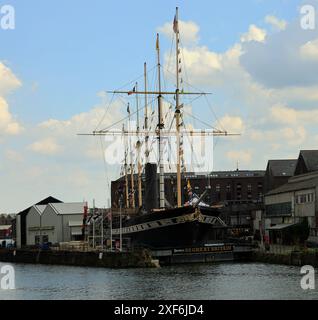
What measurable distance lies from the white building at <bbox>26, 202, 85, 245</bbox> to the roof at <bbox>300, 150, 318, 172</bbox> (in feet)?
135

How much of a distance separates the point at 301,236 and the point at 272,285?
136 ft

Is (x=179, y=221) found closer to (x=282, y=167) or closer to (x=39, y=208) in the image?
(x=39, y=208)

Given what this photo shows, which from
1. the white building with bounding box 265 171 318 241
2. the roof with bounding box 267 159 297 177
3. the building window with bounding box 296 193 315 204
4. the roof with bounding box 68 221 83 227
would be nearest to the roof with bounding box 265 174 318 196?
the white building with bounding box 265 171 318 241

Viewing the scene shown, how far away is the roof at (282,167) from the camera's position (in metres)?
159

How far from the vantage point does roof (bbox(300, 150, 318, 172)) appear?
125975 millimetres

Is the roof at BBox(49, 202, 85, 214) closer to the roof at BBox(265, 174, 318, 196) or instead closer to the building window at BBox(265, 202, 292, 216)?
the building window at BBox(265, 202, 292, 216)

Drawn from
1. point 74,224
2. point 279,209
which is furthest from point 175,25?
point 74,224

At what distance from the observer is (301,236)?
Result: 93.2 m

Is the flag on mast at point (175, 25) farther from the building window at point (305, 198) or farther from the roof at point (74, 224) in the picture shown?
the roof at point (74, 224)

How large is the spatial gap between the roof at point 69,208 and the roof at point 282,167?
46.6 metres

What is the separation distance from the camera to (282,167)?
529 feet

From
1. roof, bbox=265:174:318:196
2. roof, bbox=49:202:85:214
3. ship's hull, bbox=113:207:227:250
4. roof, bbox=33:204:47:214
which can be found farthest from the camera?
roof, bbox=33:204:47:214

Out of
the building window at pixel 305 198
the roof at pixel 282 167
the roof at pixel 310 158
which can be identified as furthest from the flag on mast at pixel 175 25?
→ the roof at pixel 282 167
